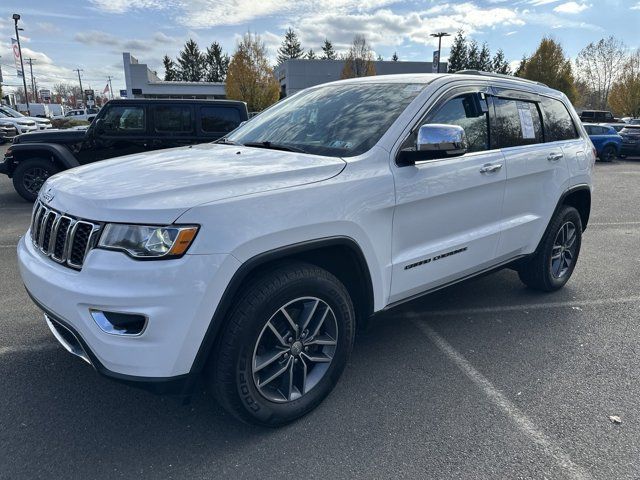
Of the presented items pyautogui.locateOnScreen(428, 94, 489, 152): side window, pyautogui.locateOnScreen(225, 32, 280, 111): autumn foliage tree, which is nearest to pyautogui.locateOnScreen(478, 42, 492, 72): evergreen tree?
pyautogui.locateOnScreen(225, 32, 280, 111): autumn foliage tree

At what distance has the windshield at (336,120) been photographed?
3002 mm

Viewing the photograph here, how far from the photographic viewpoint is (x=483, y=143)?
3578mm

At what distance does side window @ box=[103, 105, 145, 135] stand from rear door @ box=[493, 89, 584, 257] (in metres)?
6.75

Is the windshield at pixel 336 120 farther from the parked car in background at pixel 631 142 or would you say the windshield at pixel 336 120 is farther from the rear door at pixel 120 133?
the parked car in background at pixel 631 142

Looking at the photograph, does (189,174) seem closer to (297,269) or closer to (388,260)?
(297,269)

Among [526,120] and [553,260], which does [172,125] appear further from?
[553,260]

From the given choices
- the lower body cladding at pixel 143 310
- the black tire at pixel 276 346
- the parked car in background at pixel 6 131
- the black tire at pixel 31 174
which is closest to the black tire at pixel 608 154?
the black tire at pixel 31 174

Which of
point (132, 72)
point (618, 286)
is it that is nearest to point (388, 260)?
point (618, 286)

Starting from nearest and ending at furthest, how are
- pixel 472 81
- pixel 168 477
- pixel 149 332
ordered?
pixel 149 332, pixel 168 477, pixel 472 81

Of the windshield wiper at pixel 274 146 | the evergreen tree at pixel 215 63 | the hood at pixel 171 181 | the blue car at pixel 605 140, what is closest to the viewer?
the hood at pixel 171 181

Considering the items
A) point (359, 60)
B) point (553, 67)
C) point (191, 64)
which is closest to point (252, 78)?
Result: point (359, 60)

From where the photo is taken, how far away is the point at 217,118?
9.01m

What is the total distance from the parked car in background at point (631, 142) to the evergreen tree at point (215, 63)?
69.2 m

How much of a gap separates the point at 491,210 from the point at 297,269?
179 cm
